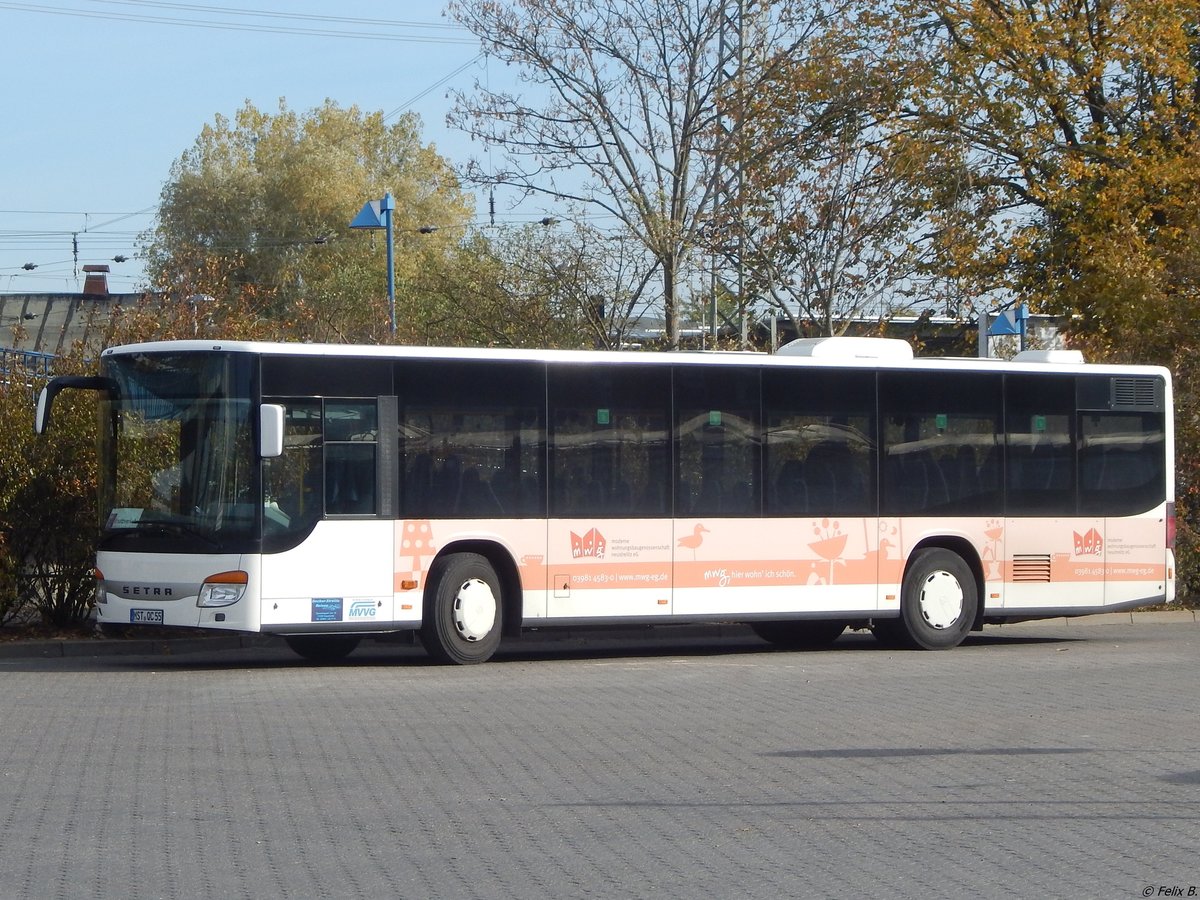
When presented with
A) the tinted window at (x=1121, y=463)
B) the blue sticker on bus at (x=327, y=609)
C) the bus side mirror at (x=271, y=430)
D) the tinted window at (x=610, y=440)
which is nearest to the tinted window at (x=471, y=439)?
the tinted window at (x=610, y=440)

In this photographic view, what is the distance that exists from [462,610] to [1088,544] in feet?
23.2

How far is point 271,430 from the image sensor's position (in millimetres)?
13570

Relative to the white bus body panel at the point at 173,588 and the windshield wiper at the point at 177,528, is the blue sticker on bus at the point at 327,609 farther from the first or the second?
the windshield wiper at the point at 177,528

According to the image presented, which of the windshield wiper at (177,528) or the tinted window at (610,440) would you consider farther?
the tinted window at (610,440)

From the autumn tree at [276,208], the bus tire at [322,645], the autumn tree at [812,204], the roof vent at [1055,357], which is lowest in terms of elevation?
the bus tire at [322,645]

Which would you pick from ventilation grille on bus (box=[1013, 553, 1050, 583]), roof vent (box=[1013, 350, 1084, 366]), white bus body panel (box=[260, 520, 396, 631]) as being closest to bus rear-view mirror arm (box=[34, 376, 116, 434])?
white bus body panel (box=[260, 520, 396, 631])

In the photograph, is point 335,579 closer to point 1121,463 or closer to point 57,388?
point 57,388

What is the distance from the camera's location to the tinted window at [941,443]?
16.8 meters

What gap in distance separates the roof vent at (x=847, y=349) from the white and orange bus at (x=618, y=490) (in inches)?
0.9

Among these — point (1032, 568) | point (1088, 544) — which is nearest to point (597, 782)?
point (1032, 568)

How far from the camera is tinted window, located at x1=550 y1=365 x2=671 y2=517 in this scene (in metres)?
15.2

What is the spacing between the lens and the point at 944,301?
26031mm

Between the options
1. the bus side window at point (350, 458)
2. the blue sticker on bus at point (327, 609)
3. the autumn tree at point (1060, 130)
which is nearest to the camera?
the blue sticker on bus at point (327, 609)

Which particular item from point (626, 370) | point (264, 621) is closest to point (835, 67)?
point (626, 370)
